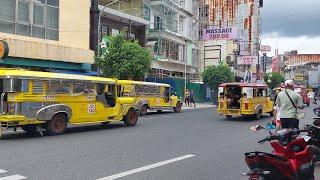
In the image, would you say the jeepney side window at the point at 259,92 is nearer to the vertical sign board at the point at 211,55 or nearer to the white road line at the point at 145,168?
the white road line at the point at 145,168

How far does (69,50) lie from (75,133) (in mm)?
13774

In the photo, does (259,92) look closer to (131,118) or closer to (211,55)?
(131,118)

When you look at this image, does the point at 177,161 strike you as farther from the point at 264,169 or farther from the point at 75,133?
the point at 75,133

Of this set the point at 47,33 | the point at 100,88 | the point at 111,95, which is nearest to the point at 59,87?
the point at 100,88

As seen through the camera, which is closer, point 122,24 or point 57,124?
point 57,124

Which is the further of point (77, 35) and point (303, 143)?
point (77, 35)

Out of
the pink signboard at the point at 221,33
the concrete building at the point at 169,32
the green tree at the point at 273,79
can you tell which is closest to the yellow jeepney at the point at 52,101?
the concrete building at the point at 169,32

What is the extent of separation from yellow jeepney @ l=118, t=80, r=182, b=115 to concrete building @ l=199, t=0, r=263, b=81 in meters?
30.1

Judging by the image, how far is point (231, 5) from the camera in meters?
76.3

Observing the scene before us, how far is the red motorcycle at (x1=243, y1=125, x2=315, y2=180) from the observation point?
251 inches

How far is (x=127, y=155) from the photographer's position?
11.5 metres

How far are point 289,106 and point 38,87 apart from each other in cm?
889

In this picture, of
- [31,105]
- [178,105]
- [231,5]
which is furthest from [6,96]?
[231,5]

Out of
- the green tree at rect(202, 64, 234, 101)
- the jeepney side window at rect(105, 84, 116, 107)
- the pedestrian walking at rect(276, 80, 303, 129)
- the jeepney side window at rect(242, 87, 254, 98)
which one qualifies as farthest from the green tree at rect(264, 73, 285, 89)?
the pedestrian walking at rect(276, 80, 303, 129)
